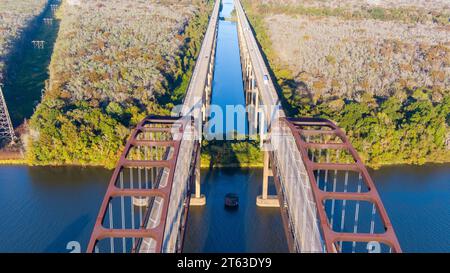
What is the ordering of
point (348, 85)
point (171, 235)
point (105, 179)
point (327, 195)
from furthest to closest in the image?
point (348, 85)
point (105, 179)
point (171, 235)
point (327, 195)

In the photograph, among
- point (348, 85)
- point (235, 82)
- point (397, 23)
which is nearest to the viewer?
point (348, 85)

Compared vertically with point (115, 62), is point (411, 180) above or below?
below

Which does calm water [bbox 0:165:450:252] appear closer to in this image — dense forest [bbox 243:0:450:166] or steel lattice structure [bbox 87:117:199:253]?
steel lattice structure [bbox 87:117:199:253]

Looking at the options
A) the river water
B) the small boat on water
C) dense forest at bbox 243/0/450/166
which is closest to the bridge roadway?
the small boat on water

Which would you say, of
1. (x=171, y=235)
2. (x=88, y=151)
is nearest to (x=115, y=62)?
(x=88, y=151)

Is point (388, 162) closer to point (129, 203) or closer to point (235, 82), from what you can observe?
point (129, 203)
